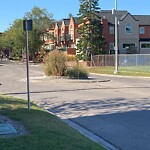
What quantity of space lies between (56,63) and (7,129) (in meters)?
22.3

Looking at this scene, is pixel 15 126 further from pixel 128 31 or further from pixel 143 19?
pixel 143 19

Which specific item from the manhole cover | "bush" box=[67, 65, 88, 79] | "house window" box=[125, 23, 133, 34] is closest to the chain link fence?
"house window" box=[125, 23, 133, 34]

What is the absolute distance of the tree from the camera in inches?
2478

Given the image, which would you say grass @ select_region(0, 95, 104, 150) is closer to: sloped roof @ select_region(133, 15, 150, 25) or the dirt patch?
the dirt patch

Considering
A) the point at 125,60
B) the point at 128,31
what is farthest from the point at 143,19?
the point at 125,60

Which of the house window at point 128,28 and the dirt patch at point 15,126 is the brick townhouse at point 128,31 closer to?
the house window at point 128,28

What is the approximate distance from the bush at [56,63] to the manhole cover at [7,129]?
21346mm

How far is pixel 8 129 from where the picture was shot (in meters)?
8.56

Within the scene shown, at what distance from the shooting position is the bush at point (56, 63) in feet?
99.9

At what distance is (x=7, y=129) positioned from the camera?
8.55 metres

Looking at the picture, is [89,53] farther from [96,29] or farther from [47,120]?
[47,120]

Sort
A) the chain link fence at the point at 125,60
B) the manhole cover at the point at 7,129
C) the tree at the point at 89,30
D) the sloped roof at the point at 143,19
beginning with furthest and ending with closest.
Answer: the sloped roof at the point at 143,19
the tree at the point at 89,30
the chain link fence at the point at 125,60
the manhole cover at the point at 7,129

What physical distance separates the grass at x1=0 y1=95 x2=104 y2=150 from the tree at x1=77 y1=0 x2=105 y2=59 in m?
52.4

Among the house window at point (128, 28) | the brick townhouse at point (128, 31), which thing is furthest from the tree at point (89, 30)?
the house window at point (128, 28)
